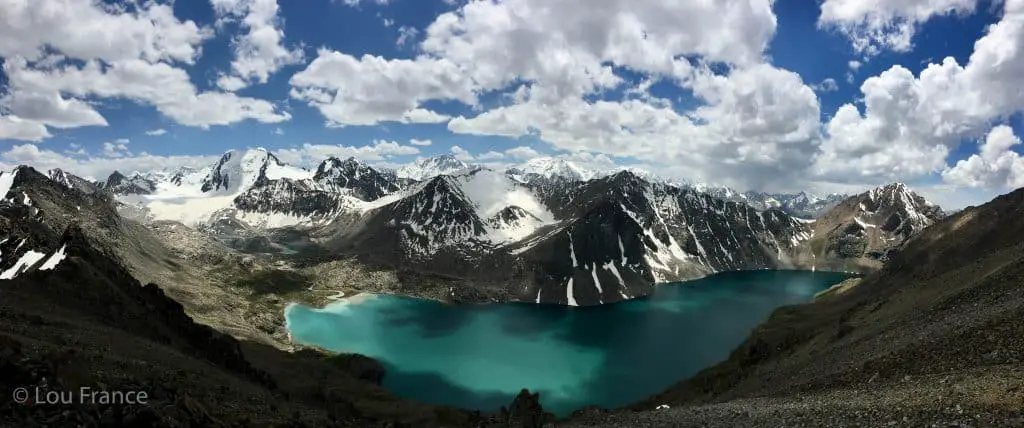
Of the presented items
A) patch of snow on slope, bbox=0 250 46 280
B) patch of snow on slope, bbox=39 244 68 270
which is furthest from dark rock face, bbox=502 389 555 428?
patch of snow on slope, bbox=0 250 46 280

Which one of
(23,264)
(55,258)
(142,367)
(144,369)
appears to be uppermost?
(55,258)

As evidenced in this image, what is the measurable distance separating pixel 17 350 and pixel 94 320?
4623 centimetres

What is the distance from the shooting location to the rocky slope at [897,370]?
29750 millimetres

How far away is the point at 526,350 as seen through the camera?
14838 cm

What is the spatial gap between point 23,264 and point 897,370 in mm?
129029

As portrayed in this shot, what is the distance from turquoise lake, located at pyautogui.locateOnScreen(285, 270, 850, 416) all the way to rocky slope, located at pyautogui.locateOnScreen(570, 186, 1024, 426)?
18.7 meters

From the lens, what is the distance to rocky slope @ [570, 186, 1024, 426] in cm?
2975

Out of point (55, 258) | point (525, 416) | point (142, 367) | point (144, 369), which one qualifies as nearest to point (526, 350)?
point (525, 416)

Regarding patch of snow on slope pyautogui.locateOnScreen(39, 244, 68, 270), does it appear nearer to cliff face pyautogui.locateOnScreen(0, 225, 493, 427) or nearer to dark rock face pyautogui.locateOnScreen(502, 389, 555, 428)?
cliff face pyautogui.locateOnScreen(0, 225, 493, 427)

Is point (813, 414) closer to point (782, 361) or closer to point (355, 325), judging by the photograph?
point (782, 361)

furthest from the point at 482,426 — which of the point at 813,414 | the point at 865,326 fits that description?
the point at 865,326

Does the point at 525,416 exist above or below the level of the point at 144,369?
below

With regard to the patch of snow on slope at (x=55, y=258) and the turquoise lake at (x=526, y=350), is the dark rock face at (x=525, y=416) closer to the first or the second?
the turquoise lake at (x=526, y=350)

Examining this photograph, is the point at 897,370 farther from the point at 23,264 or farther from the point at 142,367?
the point at 23,264
